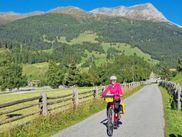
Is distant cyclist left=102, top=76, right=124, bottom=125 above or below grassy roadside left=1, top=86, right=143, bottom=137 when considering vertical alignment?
above

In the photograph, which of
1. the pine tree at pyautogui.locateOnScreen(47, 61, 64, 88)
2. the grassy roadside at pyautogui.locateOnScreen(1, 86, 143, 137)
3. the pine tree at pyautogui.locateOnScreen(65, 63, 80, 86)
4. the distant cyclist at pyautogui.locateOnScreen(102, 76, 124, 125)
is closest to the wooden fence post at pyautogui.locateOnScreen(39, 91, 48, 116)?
the grassy roadside at pyautogui.locateOnScreen(1, 86, 143, 137)

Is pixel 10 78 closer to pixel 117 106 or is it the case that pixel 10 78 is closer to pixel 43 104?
pixel 43 104

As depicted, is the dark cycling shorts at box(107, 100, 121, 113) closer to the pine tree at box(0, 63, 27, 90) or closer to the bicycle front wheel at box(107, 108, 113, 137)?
the bicycle front wheel at box(107, 108, 113, 137)

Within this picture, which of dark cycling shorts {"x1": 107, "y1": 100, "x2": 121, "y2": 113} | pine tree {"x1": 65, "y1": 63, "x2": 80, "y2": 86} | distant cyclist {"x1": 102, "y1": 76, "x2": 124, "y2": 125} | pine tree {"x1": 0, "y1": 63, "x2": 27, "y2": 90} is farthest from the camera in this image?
pine tree {"x1": 65, "y1": 63, "x2": 80, "y2": 86}

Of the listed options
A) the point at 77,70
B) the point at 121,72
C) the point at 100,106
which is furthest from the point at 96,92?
the point at 121,72

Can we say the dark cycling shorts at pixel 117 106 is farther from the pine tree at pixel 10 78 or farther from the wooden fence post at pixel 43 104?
the pine tree at pixel 10 78

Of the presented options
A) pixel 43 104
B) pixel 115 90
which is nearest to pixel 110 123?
pixel 115 90

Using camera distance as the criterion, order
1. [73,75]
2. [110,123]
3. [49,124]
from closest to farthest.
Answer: [110,123]
[49,124]
[73,75]

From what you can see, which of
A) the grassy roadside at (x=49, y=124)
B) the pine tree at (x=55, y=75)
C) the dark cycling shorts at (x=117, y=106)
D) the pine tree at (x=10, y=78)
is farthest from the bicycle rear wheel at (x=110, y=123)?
the pine tree at (x=55, y=75)

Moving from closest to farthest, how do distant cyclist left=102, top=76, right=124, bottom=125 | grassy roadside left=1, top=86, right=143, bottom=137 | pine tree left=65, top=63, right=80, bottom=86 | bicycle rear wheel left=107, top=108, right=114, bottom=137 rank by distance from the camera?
grassy roadside left=1, top=86, right=143, bottom=137
bicycle rear wheel left=107, top=108, right=114, bottom=137
distant cyclist left=102, top=76, right=124, bottom=125
pine tree left=65, top=63, right=80, bottom=86

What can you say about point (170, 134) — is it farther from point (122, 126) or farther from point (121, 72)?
point (121, 72)

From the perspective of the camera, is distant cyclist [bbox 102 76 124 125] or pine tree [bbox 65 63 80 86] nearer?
distant cyclist [bbox 102 76 124 125]

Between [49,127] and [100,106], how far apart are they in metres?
11.8

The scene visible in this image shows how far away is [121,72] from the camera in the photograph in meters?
195
